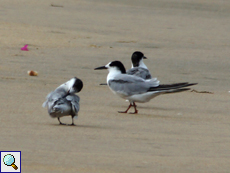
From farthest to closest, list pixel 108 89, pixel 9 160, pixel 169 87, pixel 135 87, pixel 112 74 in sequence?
pixel 108 89 → pixel 112 74 → pixel 135 87 → pixel 169 87 → pixel 9 160

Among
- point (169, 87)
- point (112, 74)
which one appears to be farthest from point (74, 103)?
point (112, 74)

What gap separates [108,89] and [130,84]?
1.64 m

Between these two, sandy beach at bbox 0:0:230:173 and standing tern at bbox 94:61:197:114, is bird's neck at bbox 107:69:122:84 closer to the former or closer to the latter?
standing tern at bbox 94:61:197:114

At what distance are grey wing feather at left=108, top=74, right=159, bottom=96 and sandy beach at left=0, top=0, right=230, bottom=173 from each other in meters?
0.27

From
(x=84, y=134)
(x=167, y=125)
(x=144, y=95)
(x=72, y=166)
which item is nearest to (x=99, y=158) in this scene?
(x=72, y=166)

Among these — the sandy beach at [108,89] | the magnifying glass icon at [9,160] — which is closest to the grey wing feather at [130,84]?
the sandy beach at [108,89]

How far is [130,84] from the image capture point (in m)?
8.30

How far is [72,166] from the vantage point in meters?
4.77

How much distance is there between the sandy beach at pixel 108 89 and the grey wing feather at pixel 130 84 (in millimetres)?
271

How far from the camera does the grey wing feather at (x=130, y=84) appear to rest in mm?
8216

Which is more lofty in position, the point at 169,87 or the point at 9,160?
the point at 169,87

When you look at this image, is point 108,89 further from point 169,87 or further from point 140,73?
point 169,87

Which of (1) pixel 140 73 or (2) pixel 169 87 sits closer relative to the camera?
(2) pixel 169 87

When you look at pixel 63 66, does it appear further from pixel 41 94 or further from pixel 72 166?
pixel 72 166
